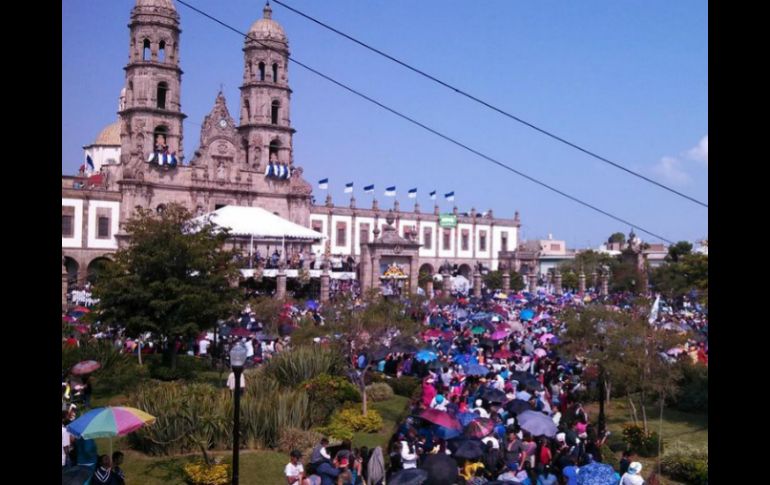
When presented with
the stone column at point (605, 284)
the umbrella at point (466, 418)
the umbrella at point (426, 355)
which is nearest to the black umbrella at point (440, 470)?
the umbrella at point (466, 418)

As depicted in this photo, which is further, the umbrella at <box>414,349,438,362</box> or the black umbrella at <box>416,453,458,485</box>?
the umbrella at <box>414,349,438,362</box>

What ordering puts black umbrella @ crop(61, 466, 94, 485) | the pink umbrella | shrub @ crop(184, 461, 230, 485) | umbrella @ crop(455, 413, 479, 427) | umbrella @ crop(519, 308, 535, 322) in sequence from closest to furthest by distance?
black umbrella @ crop(61, 466, 94, 485)
shrub @ crop(184, 461, 230, 485)
umbrella @ crop(455, 413, 479, 427)
the pink umbrella
umbrella @ crop(519, 308, 535, 322)

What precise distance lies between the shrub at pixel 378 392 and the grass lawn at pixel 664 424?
552 cm

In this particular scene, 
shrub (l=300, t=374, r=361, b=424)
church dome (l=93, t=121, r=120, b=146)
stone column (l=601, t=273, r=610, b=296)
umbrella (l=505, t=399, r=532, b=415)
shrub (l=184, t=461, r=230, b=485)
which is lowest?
shrub (l=184, t=461, r=230, b=485)

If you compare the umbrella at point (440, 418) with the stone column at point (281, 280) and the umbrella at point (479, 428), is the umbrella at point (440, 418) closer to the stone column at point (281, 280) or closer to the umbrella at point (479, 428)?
the umbrella at point (479, 428)

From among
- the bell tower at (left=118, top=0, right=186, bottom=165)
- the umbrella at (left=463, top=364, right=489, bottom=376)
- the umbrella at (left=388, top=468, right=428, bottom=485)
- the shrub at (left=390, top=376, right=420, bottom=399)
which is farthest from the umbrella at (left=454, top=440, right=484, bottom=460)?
the bell tower at (left=118, top=0, right=186, bottom=165)

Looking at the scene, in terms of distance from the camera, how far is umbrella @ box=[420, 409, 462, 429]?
13062 millimetres

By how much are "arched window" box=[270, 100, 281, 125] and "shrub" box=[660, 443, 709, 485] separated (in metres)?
49.5

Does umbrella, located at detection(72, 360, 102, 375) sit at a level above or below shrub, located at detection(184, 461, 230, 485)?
above

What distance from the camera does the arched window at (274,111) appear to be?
5981 centimetres

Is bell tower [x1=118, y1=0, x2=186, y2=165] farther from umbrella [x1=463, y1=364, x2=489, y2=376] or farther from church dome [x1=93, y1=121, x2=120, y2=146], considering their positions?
umbrella [x1=463, y1=364, x2=489, y2=376]

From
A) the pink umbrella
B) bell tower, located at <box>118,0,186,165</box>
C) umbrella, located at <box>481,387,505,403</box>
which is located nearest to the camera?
umbrella, located at <box>481,387,505,403</box>

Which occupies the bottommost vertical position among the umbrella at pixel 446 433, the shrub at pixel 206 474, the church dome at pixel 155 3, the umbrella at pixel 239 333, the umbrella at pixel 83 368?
the shrub at pixel 206 474
